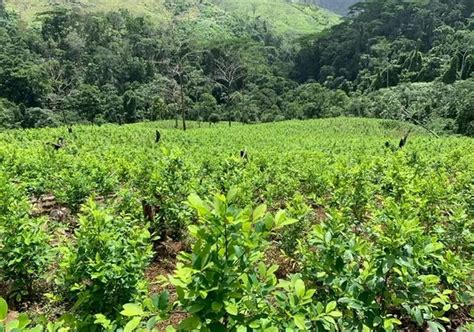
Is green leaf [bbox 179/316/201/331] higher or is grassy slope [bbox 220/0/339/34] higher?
grassy slope [bbox 220/0/339/34]

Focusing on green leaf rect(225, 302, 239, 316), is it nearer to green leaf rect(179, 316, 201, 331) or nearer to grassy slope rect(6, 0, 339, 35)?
green leaf rect(179, 316, 201, 331)

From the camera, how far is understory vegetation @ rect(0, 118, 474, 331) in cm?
188

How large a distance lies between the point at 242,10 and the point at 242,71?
9051cm

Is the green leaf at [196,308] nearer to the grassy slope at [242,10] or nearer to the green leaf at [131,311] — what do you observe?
the green leaf at [131,311]

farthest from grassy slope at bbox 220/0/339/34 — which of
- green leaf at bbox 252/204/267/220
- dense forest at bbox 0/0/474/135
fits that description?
green leaf at bbox 252/204/267/220

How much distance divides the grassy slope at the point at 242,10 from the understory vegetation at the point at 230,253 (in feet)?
337

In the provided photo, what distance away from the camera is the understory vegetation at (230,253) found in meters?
1.88

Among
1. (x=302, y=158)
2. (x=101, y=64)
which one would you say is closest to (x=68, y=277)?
(x=302, y=158)

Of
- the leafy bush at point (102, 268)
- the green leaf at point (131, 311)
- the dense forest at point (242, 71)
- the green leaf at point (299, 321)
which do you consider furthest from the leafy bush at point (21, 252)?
the dense forest at point (242, 71)

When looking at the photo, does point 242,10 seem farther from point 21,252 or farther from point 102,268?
point 102,268

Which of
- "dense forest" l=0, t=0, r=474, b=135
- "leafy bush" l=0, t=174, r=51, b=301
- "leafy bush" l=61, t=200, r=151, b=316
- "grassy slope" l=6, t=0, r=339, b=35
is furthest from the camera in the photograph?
"grassy slope" l=6, t=0, r=339, b=35

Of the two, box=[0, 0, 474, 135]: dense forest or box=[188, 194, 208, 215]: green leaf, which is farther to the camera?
box=[0, 0, 474, 135]: dense forest

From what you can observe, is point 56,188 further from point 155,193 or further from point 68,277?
point 68,277

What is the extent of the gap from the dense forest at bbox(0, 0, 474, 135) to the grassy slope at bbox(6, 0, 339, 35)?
13076mm
